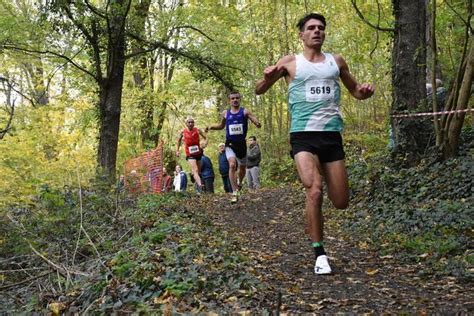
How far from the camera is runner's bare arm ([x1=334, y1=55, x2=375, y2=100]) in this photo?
527 cm

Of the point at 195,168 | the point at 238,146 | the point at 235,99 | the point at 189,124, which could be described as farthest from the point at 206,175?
the point at 235,99

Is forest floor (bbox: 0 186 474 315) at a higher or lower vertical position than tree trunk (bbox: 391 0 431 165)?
lower

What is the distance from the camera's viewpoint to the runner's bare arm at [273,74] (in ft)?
16.8

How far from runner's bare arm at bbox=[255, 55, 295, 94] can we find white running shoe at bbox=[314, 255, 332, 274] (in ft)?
5.66

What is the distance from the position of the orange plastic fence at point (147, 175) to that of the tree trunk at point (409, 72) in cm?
657

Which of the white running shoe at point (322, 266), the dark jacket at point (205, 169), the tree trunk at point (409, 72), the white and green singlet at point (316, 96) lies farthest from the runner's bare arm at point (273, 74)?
the dark jacket at point (205, 169)

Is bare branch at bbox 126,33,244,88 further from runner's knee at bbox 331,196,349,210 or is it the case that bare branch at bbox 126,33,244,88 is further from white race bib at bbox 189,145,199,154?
runner's knee at bbox 331,196,349,210

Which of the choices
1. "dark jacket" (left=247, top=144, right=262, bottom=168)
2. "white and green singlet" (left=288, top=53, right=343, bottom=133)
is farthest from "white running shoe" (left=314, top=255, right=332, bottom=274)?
"dark jacket" (left=247, top=144, right=262, bottom=168)

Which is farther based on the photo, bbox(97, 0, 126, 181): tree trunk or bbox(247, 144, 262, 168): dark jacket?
bbox(247, 144, 262, 168): dark jacket

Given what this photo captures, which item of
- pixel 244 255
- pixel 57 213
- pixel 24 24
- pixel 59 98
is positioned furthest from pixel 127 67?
pixel 244 255

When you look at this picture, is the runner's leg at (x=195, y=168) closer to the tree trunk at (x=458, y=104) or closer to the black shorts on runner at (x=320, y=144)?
the tree trunk at (x=458, y=104)

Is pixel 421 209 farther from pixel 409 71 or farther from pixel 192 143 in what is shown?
pixel 192 143

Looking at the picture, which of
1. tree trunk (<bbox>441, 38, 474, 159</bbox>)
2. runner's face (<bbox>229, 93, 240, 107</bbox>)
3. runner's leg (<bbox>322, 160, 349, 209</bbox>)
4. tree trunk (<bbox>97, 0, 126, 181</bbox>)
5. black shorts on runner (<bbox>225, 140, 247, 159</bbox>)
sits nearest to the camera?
runner's leg (<bbox>322, 160, 349, 209</bbox>)

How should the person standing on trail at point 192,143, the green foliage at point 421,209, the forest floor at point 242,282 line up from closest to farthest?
the forest floor at point 242,282 → the green foliage at point 421,209 → the person standing on trail at point 192,143
